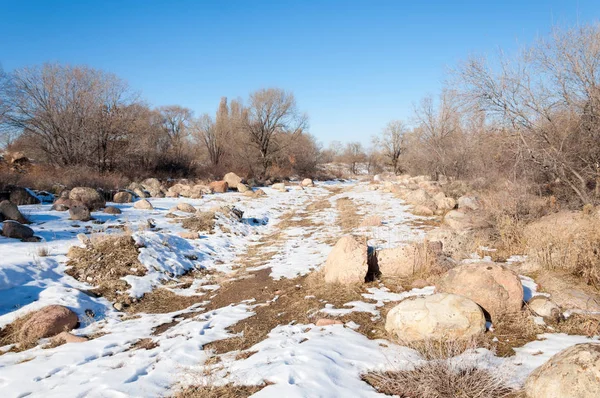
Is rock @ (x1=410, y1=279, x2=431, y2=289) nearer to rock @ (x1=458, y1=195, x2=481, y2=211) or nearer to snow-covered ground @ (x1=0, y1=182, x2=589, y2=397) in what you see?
snow-covered ground @ (x1=0, y1=182, x2=589, y2=397)

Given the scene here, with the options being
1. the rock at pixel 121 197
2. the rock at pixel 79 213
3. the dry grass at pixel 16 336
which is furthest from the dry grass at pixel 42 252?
the rock at pixel 121 197

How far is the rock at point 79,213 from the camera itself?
9469 millimetres

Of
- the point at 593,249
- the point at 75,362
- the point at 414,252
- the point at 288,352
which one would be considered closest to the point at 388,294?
the point at 414,252

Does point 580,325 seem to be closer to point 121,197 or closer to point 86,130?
point 121,197

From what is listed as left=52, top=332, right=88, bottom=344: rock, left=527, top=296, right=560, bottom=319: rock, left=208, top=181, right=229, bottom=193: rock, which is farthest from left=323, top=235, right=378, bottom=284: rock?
left=208, top=181, right=229, bottom=193: rock

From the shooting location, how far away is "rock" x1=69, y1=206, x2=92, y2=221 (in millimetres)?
9469

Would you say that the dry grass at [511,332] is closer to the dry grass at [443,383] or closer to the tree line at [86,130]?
the dry grass at [443,383]

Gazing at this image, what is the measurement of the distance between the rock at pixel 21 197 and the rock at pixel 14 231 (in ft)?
13.2

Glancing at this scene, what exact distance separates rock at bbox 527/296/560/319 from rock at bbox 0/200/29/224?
1085cm

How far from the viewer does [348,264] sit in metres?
5.90

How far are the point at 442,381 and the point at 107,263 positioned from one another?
21.0ft

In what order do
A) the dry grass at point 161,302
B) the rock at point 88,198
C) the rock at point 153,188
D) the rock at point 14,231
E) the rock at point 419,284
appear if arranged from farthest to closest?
the rock at point 153,188 → the rock at point 88,198 → the rock at point 14,231 → the dry grass at point 161,302 → the rock at point 419,284

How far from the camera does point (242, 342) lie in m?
4.19

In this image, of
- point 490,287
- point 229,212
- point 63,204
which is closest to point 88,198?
point 63,204
